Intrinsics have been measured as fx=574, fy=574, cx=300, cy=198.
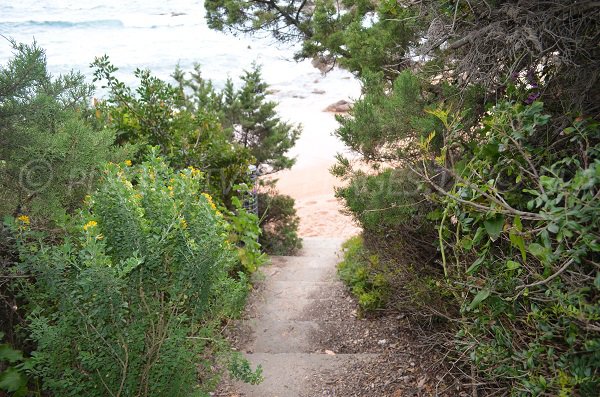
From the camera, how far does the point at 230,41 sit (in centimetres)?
3294

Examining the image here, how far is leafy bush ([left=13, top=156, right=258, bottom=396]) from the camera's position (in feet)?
8.19

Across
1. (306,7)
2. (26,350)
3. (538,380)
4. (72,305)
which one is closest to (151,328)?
(72,305)

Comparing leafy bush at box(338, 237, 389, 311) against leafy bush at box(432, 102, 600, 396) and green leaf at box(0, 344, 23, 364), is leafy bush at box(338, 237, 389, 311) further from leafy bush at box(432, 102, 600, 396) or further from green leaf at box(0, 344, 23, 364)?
green leaf at box(0, 344, 23, 364)

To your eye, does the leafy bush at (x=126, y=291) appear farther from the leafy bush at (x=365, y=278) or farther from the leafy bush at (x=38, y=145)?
the leafy bush at (x=365, y=278)

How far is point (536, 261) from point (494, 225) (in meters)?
0.36

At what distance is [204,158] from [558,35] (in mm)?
4790

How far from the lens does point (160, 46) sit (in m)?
31.1

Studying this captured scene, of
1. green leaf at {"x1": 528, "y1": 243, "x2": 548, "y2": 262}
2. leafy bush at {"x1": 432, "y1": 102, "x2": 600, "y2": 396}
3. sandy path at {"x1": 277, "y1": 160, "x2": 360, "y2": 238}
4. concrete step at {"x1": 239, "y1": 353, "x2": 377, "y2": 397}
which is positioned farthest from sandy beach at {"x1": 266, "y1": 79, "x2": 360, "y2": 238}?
green leaf at {"x1": 528, "y1": 243, "x2": 548, "y2": 262}

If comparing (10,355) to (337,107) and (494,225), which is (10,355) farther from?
(337,107)

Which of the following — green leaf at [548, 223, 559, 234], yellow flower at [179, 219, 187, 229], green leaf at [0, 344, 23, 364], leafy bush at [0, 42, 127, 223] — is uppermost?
leafy bush at [0, 42, 127, 223]

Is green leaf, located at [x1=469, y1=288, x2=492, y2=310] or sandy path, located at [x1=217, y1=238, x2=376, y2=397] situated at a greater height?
green leaf, located at [x1=469, y1=288, x2=492, y2=310]

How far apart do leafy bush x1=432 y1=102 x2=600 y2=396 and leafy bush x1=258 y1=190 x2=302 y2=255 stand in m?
6.98

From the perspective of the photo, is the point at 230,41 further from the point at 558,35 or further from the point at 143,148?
the point at 558,35

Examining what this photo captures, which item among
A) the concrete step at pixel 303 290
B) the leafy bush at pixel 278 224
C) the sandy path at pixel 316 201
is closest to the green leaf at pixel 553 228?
the concrete step at pixel 303 290
